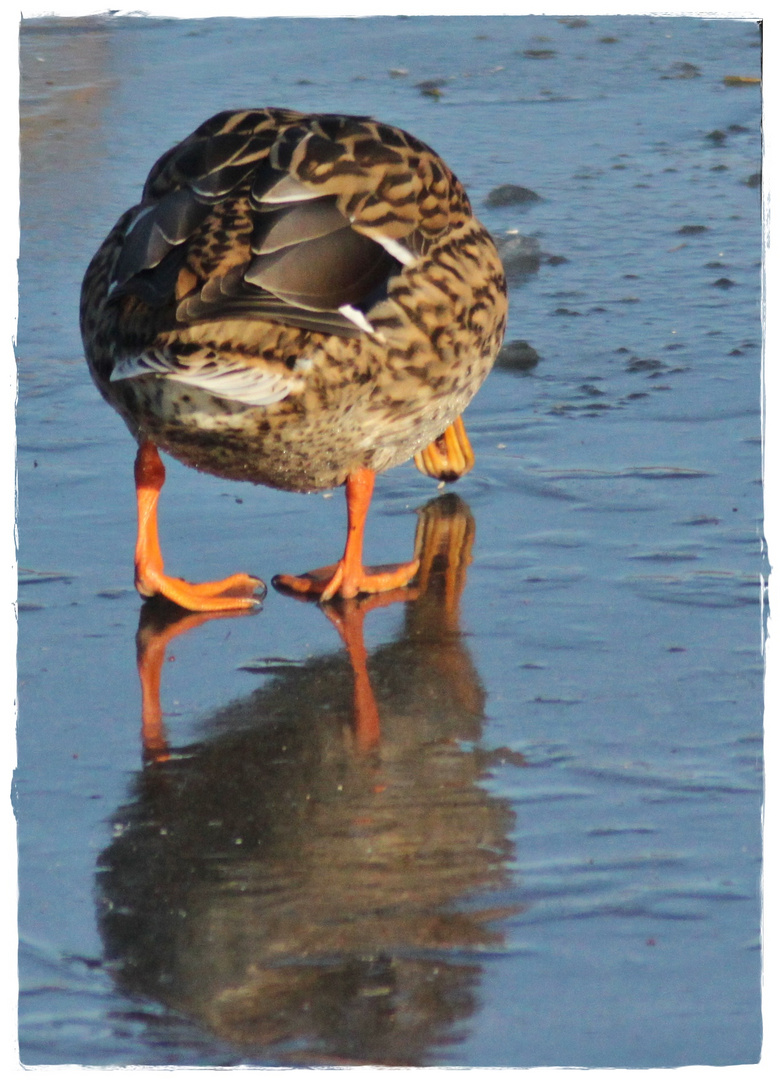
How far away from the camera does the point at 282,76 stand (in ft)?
28.1

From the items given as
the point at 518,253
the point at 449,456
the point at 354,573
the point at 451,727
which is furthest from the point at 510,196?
the point at 451,727

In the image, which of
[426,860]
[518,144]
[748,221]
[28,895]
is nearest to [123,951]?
[28,895]

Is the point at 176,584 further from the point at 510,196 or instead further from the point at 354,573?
the point at 510,196

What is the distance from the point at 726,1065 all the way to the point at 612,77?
7213 mm

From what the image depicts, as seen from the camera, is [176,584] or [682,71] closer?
[176,584]

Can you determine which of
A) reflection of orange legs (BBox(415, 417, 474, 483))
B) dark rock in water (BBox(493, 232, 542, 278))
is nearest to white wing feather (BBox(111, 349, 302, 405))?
reflection of orange legs (BBox(415, 417, 474, 483))

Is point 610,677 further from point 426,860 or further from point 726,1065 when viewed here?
point 726,1065

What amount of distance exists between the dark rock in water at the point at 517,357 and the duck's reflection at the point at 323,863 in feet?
6.52

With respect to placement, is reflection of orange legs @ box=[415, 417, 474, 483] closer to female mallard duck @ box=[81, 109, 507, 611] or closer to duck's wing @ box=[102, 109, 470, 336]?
female mallard duck @ box=[81, 109, 507, 611]

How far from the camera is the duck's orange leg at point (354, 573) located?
172 inches

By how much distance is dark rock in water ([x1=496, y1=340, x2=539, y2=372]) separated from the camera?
587cm

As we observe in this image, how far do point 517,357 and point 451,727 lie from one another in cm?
256

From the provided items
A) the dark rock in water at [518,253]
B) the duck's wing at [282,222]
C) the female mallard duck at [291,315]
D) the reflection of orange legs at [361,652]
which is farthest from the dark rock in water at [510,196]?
the reflection of orange legs at [361,652]

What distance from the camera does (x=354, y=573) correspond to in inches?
172
